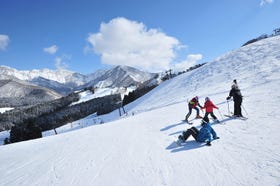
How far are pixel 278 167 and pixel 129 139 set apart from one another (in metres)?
7.75

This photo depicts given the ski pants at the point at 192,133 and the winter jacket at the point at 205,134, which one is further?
the ski pants at the point at 192,133

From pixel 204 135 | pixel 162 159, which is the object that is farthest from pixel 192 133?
pixel 162 159

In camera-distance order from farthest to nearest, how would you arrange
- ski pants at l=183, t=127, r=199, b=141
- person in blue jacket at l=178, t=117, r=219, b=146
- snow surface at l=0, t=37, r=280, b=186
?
ski pants at l=183, t=127, r=199, b=141 → person in blue jacket at l=178, t=117, r=219, b=146 → snow surface at l=0, t=37, r=280, b=186

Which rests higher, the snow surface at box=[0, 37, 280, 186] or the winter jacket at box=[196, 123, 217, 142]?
the winter jacket at box=[196, 123, 217, 142]

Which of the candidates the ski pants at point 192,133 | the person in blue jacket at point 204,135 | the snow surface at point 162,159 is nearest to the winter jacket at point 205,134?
the person in blue jacket at point 204,135

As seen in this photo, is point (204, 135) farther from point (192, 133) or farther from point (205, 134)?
point (192, 133)

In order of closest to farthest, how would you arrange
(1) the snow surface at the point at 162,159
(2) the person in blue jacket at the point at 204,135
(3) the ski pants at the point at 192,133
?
1. (1) the snow surface at the point at 162,159
2. (2) the person in blue jacket at the point at 204,135
3. (3) the ski pants at the point at 192,133

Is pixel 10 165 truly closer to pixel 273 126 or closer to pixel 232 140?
pixel 232 140

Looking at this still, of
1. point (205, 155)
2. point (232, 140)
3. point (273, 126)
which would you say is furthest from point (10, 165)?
point (273, 126)

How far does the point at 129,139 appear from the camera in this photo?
11258 millimetres

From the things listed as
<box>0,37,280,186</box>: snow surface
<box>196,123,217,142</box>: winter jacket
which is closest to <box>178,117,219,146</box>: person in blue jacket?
<box>196,123,217,142</box>: winter jacket

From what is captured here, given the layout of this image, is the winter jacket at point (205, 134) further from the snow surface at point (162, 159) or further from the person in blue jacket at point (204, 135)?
the snow surface at point (162, 159)

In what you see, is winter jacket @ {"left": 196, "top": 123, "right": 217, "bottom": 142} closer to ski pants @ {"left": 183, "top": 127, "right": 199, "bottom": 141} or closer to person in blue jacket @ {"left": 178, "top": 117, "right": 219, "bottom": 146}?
person in blue jacket @ {"left": 178, "top": 117, "right": 219, "bottom": 146}

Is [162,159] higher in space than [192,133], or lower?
lower
